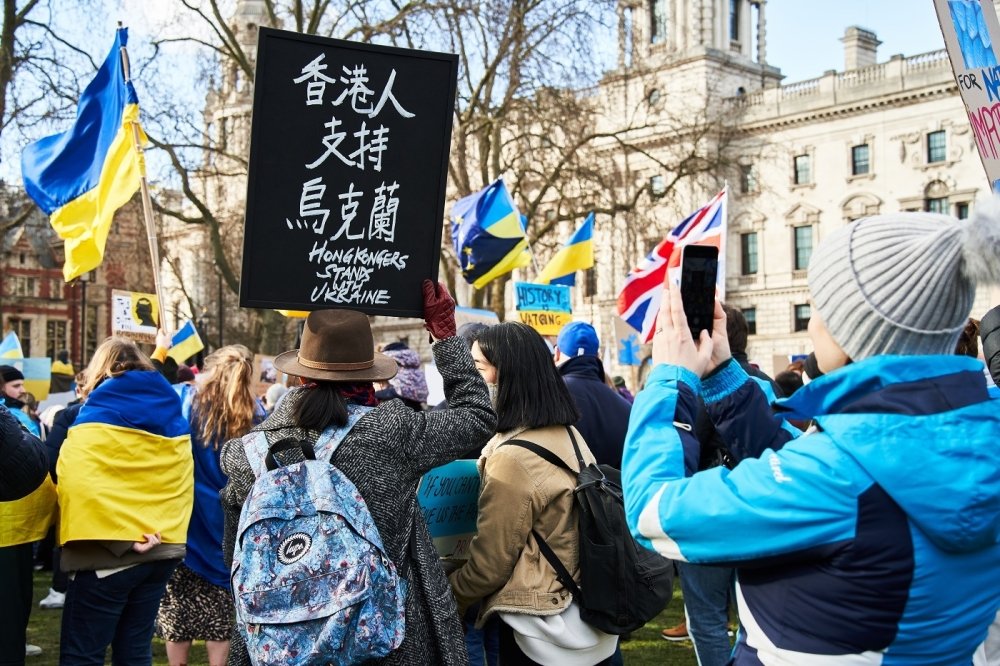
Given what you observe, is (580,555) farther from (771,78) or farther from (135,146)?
(771,78)

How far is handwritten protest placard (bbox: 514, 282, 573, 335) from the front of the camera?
12742 mm

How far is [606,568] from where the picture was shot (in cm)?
394

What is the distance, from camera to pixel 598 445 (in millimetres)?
5633

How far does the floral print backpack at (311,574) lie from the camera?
304cm

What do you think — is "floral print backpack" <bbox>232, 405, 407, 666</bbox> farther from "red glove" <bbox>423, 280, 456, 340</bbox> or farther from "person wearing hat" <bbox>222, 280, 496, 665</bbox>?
"red glove" <bbox>423, 280, 456, 340</bbox>

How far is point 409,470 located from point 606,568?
3.13 ft

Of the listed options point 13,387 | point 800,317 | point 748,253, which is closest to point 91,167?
point 13,387

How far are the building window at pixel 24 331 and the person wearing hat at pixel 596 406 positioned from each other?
82.8m

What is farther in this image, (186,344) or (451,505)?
(186,344)

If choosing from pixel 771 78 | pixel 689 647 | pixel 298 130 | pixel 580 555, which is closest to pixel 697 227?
pixel 689 647

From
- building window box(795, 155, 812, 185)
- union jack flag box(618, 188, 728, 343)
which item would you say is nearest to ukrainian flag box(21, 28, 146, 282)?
union jack flag box(618, 188, 728, 343)

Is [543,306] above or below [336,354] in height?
above

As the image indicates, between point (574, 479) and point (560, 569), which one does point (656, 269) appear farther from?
point (560, 569)

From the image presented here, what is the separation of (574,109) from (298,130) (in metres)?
20.2
